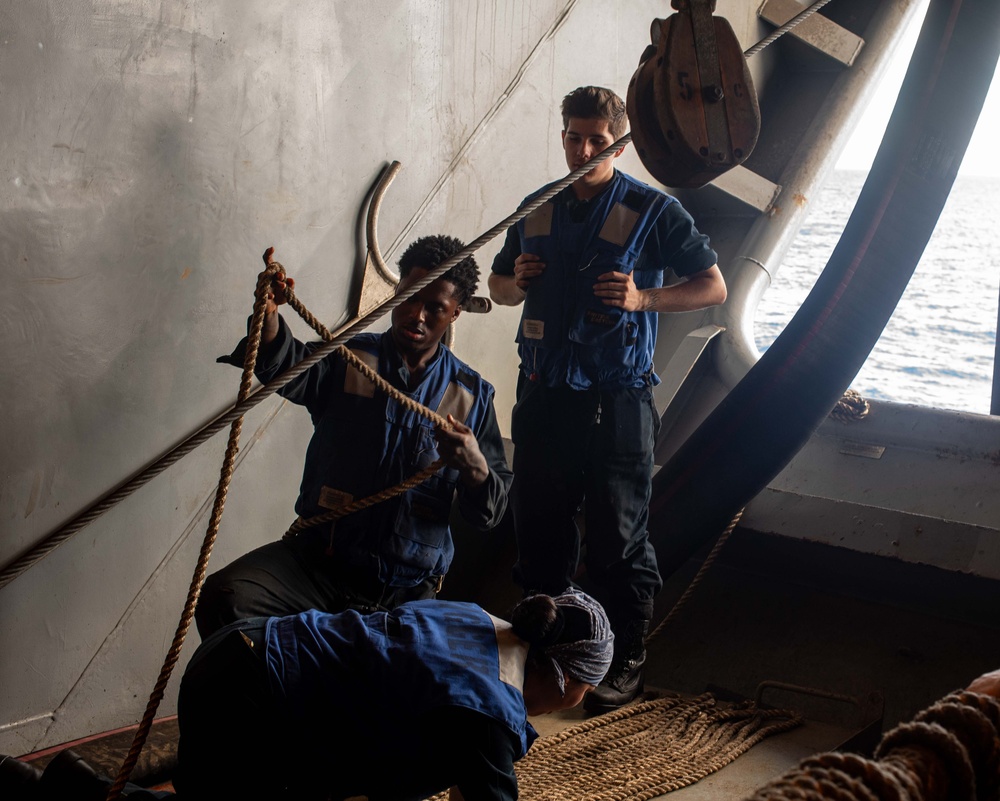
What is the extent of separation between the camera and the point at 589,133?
270cm

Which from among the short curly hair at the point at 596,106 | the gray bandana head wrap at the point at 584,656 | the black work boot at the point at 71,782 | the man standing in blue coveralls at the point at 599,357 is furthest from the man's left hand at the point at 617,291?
the black work boot at the point at 71,782

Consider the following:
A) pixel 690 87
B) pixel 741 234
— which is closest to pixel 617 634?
pixel 690 87

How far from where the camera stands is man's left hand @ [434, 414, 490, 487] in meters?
2.35

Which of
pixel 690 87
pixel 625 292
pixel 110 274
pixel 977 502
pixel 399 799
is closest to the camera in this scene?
pixel 399 799

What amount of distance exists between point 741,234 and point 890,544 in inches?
75.4

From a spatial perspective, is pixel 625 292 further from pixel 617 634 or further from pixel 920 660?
pixel 920 660

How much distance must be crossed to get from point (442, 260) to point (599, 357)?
48cm

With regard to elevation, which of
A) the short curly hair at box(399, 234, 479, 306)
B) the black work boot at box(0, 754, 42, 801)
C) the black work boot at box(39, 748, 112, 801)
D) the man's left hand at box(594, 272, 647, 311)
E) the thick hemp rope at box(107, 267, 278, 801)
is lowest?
the black work boot at box(0, 754, 42, 801)

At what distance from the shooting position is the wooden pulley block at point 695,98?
2.18m

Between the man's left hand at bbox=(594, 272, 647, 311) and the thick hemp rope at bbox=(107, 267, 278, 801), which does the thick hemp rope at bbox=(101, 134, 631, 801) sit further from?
the man's left hand at bbox=(594, 272, 647, 311)

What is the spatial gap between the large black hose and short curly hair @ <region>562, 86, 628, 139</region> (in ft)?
3.44

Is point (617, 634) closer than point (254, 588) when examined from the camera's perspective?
No

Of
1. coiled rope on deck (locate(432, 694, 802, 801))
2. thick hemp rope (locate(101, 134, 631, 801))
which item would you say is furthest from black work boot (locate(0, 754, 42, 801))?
coiled rope on deck (locate(432, 694, 802, 801))

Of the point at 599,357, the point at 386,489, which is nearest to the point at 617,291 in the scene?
the point at 599,357
